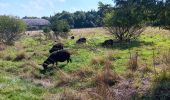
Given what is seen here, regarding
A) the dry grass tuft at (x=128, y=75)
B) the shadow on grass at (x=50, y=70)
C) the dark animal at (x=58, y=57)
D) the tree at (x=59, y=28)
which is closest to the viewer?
the dry grass tuft at (x=128, y=75)

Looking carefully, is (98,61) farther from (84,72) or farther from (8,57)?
(8,57)

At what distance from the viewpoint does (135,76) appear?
17328 millimetres

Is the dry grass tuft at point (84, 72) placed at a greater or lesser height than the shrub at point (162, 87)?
lesser

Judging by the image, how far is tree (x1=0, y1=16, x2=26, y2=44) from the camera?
2067 inches

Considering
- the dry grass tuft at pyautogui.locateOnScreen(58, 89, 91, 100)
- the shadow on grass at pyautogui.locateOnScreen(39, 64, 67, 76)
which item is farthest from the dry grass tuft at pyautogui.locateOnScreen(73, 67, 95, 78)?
the dry grass tuft at pyautogui.locateOnScreen(58, 89, 91, 100)

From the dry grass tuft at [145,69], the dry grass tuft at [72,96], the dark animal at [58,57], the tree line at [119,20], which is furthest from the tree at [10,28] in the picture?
the dry grass tuft at [72,96]

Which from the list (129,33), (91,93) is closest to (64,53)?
(91,93)

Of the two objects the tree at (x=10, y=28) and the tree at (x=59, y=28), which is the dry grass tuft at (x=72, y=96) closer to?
the tree at (x=10, y=28)

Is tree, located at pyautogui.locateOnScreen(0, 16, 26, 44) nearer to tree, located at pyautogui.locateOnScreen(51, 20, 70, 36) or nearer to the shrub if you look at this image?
tree, located at pyautogui.locateOnScreen(51, 20, 70, 36)

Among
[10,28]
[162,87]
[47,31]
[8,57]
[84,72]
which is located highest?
[10,28]

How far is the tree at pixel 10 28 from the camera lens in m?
52.5

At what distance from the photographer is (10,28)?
53.4 meters

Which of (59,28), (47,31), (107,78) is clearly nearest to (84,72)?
(107,78)

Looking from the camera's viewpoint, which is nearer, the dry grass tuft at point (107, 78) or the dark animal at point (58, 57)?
the dry grass tuft at point (107, 78)
